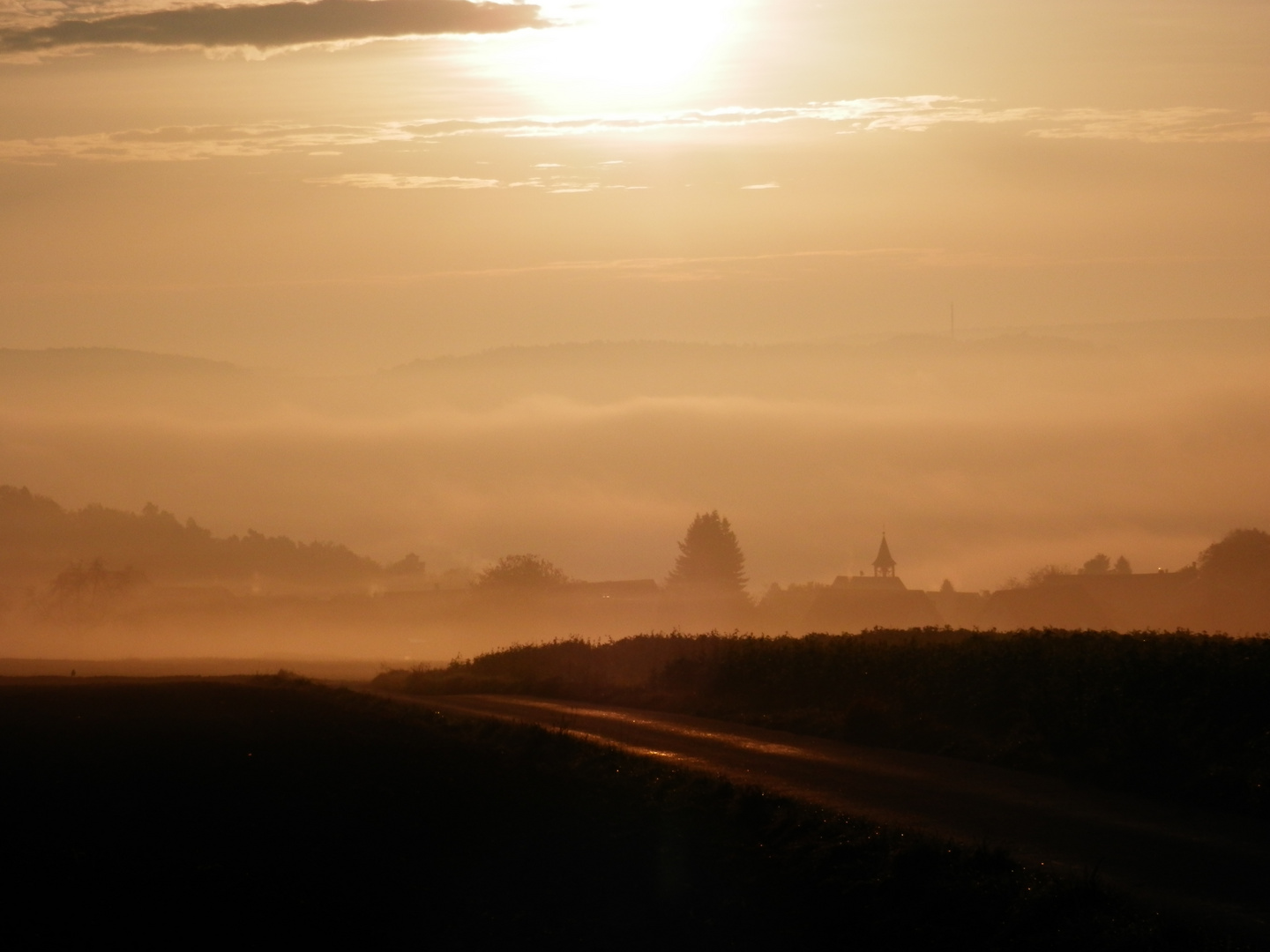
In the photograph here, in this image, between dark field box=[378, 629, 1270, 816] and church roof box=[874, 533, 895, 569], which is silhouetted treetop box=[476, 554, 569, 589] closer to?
church roof box=[874, 533, 895, 569]

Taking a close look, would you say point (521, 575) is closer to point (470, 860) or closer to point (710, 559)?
point (710, 559)

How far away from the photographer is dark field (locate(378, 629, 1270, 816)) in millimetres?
18031

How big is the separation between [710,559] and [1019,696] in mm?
107975

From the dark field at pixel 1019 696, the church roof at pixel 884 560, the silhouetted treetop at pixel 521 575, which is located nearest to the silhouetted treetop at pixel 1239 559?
the dark field at pixel 1019 696

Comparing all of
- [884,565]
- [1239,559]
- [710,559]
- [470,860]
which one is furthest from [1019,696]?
[884,565]

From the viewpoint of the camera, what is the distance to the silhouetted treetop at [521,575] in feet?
390

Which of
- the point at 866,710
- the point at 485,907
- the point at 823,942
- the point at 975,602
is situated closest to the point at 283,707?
the point at 866,710

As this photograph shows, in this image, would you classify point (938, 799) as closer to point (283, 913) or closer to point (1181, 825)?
point (1181, 825)

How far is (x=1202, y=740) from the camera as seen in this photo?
61.2 feet

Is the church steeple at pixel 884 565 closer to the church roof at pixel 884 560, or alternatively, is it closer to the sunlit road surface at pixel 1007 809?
the church roof at pixel 884 560

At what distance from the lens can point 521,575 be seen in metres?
119

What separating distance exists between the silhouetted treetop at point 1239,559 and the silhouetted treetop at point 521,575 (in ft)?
190

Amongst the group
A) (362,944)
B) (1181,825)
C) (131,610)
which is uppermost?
(131,610)

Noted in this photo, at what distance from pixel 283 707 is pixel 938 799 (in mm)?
13540
